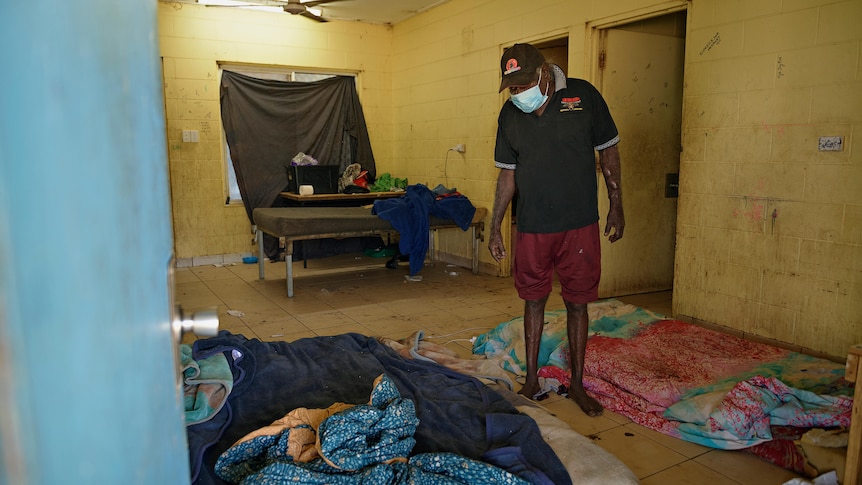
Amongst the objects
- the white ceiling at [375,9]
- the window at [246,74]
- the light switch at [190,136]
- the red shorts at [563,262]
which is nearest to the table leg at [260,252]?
the window at [246,74]

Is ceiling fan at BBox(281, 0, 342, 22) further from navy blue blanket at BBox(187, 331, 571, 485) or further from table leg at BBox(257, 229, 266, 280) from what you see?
navy blue blanket at BBox(187, 331, 571, 485)

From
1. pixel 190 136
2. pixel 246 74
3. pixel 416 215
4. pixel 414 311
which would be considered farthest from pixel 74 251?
pixel 246 74

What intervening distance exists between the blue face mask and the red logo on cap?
0.10 meters

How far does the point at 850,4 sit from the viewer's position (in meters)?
3.18

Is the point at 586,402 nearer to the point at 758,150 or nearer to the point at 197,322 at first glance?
the point at 758,150

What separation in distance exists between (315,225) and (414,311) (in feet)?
4.01

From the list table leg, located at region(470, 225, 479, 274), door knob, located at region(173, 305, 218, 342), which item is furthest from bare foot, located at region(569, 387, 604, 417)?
table leg, located at region(470, 225, 479, 274)

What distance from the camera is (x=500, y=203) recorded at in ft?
10.0

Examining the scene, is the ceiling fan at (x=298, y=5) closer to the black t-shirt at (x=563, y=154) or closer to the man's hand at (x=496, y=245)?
the black t-shirt at (x=563, y=154)

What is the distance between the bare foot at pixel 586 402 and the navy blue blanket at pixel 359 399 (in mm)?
510

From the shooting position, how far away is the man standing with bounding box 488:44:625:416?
275 cm

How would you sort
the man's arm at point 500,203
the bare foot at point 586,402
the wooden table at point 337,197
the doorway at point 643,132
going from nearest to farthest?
the bare foot at point 586,402, the man's arm at point 500,203, the doorway at point 643,132, the wooden table at point 337,197

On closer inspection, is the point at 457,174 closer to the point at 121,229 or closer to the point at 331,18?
the point at 331,18

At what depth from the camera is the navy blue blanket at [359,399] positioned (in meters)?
2.12
